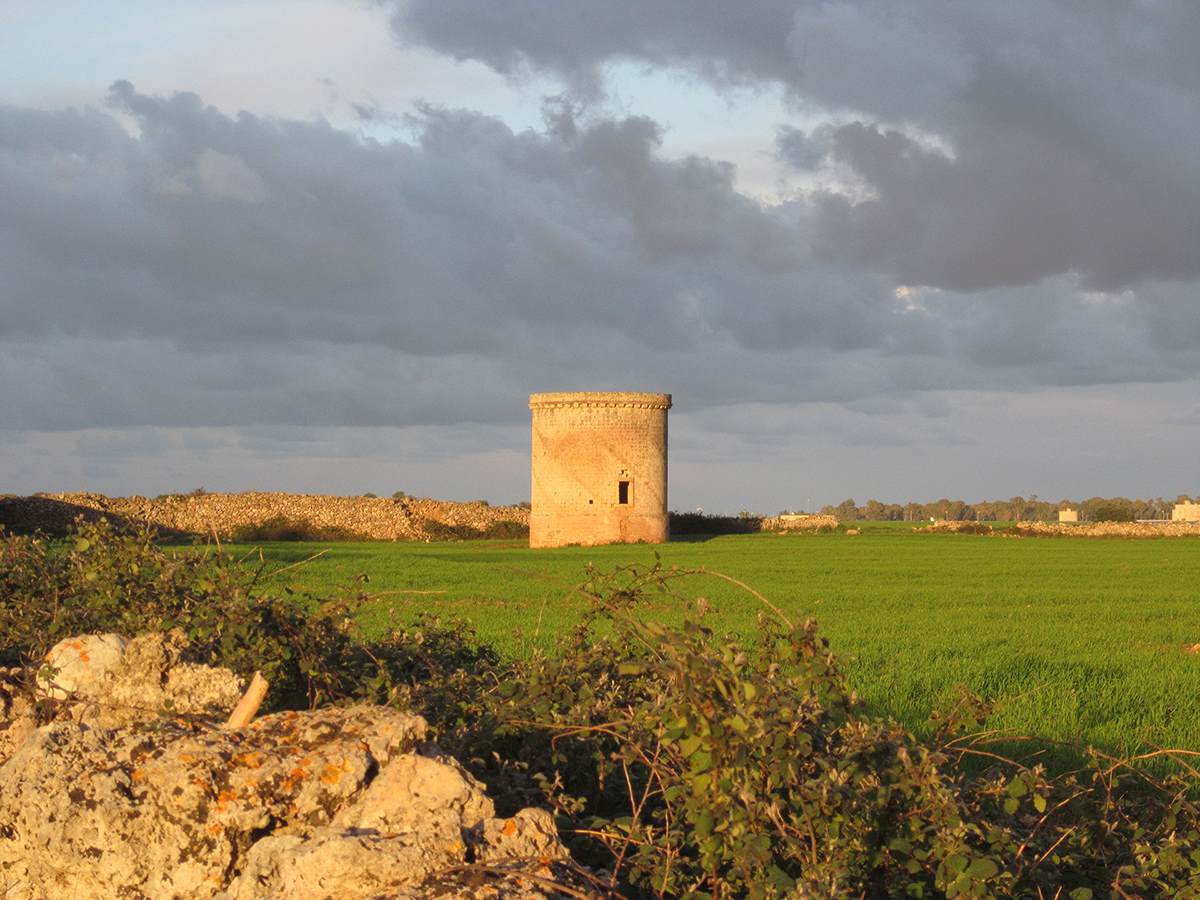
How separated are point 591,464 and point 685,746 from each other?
3891cm

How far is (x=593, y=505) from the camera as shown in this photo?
1679 inches

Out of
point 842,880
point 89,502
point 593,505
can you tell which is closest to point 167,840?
point 842,880

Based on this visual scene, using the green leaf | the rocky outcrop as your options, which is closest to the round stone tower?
the rocky outcrop

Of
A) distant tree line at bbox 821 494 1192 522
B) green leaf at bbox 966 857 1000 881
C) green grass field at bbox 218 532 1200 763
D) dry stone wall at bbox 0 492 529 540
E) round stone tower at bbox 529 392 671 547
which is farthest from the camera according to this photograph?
distant tree line at bbox 821 494 1192 522

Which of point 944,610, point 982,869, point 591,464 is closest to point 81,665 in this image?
point 982,869

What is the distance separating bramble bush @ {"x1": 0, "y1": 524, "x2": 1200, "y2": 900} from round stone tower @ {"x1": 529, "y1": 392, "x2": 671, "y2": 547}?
119ft

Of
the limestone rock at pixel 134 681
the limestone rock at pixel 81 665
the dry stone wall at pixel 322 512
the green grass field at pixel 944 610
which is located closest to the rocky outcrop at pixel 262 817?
the limestone rock at pixel 134 681

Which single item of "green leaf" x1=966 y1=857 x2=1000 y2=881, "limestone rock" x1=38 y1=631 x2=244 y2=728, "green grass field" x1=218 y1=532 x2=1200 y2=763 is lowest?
"green grass field" x1=218 y1=532 x2=1200 y2=763

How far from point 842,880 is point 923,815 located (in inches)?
18.2

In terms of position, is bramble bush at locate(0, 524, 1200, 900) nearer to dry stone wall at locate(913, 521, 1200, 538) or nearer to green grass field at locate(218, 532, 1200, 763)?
green grass field at locate(218, 532, 1200, 763)

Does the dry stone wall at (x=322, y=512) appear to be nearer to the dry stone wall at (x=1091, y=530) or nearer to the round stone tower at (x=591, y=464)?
the round stone tower at (x=591, y=464)

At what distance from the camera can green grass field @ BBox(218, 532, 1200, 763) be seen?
1023 centimetres

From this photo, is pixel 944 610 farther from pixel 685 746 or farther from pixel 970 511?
pixel 970 511

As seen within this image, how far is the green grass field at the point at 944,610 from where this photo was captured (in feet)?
33.6
